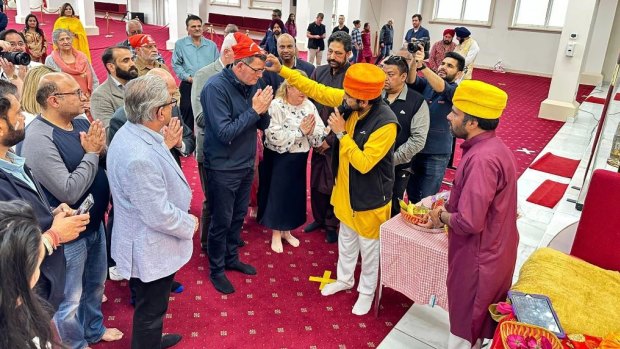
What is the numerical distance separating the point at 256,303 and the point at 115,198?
1339 mm

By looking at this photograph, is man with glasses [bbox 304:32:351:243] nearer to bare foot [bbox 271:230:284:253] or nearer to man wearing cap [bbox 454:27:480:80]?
bare foot [bbox 271:230:284:253]

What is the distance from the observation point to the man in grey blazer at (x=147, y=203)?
6.47ft

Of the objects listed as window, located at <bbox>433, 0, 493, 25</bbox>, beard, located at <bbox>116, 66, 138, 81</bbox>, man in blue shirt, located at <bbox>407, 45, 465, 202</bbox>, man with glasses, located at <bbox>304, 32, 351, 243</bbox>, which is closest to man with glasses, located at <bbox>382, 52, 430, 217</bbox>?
man in blue shirt, located at <bbox>407, 45, 465, 202</bbox>

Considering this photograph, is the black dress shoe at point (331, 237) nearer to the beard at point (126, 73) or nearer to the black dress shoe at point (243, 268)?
the black dress shoe at point (243, 268)

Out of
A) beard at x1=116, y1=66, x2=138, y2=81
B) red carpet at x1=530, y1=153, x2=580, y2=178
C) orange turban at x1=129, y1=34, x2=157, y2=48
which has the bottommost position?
red carpet at x1=530, y1=153, x2=580, y2=178

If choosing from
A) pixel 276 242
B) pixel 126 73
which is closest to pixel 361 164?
pixel 276 242

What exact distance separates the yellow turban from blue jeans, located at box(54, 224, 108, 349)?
73.6 inches

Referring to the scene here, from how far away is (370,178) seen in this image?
2785 millimetres

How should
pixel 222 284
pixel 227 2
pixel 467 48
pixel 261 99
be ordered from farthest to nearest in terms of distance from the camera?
1. pixel 227 2
2. pixel 467 48
3. pixel 222 284
4. pixel 261 99

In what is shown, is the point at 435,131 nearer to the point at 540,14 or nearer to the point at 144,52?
the point at 144,52

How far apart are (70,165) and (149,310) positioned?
756 mm

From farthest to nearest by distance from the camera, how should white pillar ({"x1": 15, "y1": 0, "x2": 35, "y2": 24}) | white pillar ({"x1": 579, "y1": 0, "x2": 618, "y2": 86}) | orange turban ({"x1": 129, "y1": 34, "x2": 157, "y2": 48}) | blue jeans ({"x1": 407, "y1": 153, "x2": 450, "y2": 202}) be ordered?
white pillar ({"x1": 15, "y1": 0, "x2": 35, "y2": 24}) < white pillar ({"x1": 579, "y1": 0, "x2": 618, "y2": 86}) < blue jeans ({"x1": 407, "y1": 153, "x2": 450, "y2": 202}) < orange turban ({"x1": 129, "y1": 34, "x2": 157, "y2": 48})

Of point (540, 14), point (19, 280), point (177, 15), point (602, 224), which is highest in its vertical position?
point (540, 14)

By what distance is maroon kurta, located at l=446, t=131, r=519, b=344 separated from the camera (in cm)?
205
